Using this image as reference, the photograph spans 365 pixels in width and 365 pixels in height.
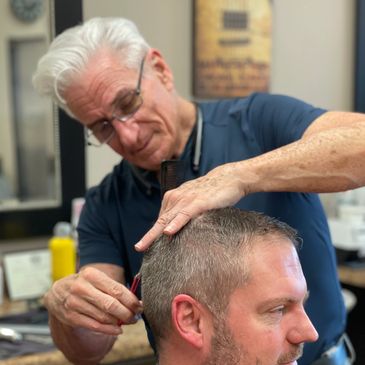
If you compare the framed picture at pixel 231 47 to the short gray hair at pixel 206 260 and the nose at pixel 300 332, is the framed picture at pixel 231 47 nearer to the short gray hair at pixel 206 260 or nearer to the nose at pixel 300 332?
the short gray hair at pixel 206 260

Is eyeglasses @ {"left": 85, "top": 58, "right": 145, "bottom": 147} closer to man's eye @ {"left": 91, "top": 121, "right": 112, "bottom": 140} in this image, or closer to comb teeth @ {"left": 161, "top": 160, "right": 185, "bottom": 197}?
man's eye @ {"left": 91, "top": 121, "right": 112, "bottom": 140}

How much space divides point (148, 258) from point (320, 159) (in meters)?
0.42

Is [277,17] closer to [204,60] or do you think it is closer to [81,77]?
[204,60]

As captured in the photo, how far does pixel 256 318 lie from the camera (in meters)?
1.20

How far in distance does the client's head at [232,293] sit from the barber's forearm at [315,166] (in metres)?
0.11

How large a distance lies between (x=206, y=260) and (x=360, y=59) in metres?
2.43

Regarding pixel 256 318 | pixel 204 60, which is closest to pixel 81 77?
pixel 256 318

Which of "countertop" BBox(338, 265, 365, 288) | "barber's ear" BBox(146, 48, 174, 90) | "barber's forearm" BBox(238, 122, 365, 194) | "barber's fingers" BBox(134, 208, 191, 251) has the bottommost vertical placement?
"countertop" BBox(338, 265, 365, 288)

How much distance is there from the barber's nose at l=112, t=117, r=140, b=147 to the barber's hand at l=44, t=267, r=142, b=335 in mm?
406

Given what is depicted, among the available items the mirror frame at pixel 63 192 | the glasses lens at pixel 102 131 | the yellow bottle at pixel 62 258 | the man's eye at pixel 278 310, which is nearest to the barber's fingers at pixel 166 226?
the man's eye at pixel 278 310

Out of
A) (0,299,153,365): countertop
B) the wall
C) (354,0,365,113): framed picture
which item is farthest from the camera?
(354,0,365,113): framed picture

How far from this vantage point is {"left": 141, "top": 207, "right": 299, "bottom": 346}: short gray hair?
1212 millimetres

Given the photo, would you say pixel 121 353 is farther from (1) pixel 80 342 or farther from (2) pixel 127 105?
(2) pixel 127 105

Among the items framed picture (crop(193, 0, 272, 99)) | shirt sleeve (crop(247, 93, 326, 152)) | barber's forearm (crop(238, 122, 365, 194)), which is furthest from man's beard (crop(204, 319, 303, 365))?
framed picture (crop(193, 0, 272, 99))
